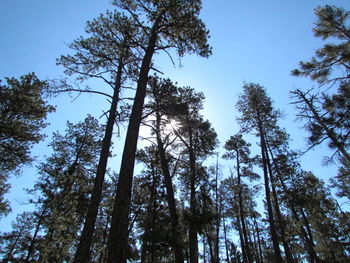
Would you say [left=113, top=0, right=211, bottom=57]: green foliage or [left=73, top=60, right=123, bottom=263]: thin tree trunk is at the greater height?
[left=113, top=0, right=211, bottom=57]: green foliage

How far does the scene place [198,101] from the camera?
14922 mm

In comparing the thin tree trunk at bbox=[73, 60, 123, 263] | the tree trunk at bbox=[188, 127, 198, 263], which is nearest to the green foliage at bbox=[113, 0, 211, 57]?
the thin tree trunk at bbox=[73, 60, 123, 263]

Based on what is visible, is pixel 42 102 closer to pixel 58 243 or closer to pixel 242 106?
pixel 58 243

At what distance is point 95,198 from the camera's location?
24.2 ft

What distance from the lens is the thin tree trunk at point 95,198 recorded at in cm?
640

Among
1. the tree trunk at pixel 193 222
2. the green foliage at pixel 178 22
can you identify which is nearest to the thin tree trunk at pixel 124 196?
the green foliage at pixel 178 22

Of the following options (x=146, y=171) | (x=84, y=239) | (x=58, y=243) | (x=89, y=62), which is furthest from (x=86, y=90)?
(x=58, y=243)

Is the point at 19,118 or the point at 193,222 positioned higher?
the point at 19,118

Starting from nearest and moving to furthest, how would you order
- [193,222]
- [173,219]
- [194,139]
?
[173,219] < [193,222] < [194,139]

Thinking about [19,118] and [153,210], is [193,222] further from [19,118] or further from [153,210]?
[19,118]

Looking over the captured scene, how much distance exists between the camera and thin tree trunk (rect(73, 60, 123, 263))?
6.40 meters

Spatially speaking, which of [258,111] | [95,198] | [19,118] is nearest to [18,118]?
[19,118]

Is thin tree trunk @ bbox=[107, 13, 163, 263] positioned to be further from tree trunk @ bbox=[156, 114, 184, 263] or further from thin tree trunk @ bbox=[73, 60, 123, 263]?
tree trunk @ bbox=[156, 114, 184, 263]

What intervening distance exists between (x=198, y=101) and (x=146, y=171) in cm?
740
